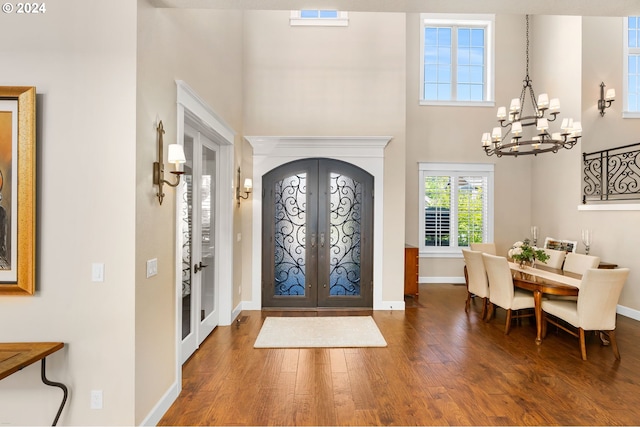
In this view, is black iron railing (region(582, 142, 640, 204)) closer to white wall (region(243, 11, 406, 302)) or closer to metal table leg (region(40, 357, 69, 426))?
white wall (region(243, 11, 406, 302))

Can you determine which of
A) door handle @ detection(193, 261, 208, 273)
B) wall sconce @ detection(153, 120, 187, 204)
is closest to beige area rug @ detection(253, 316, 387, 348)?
door handle @ detection(193, 261, 208, 273)

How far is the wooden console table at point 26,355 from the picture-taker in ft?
5.78

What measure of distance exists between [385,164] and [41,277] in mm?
4388

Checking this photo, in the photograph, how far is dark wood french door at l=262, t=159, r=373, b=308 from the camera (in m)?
5.18

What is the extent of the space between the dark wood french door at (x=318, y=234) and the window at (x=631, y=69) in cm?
496

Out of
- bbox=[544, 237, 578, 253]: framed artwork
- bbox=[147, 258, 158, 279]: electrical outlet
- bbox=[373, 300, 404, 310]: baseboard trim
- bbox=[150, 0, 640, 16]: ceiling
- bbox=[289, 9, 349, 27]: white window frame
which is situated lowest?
bbox=[373, 300, 404, 310]: baseboard trim

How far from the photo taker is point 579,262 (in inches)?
181

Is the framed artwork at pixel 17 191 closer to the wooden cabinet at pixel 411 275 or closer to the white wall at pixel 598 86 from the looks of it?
the wooden cabinet at pixel 411 275

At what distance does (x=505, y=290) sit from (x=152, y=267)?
4.06 metres

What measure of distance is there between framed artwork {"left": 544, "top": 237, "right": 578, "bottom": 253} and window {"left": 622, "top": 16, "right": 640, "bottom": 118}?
2463 millimetres

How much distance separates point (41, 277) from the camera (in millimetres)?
→ 2105

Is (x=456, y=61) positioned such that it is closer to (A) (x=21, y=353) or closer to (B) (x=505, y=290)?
(B) (x=505, y=290)

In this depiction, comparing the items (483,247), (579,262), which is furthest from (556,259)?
(483,247)

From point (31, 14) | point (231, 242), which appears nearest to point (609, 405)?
point (231, 242)
